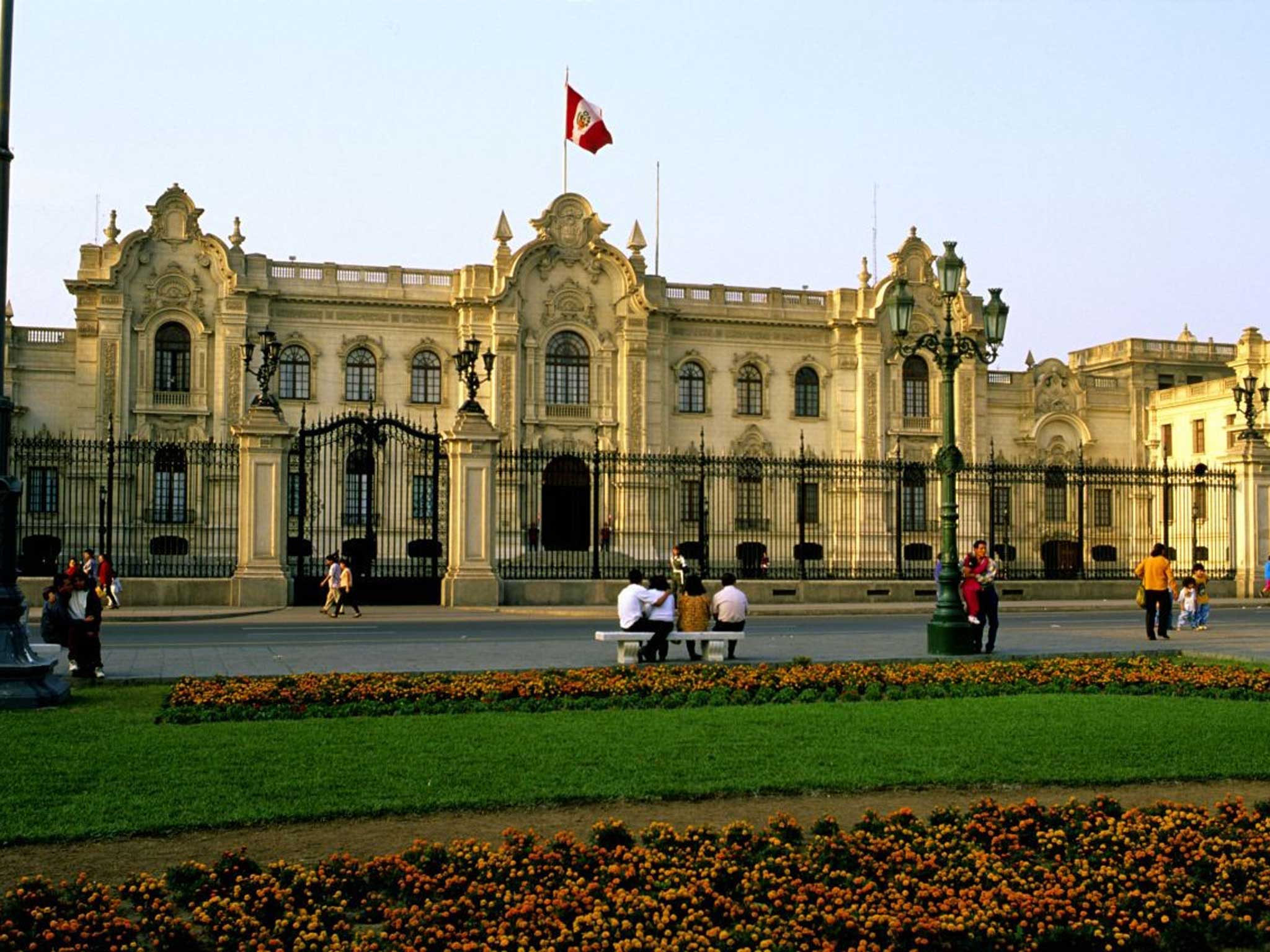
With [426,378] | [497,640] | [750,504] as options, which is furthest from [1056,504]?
[497,640]

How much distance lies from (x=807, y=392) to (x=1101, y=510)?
12753 millimetres

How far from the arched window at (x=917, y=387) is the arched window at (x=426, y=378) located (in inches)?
722

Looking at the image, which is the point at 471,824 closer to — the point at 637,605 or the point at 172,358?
the point at 637,605

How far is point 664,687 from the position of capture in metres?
14.9

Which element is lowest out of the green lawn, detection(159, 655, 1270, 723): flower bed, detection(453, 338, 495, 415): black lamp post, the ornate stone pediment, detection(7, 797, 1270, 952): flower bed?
detection(7, 797, 1270, 952): flower bed

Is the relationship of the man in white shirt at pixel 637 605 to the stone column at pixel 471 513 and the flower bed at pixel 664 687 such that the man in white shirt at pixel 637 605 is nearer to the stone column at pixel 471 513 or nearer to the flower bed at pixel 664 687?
the flower bed at pixel 664 687

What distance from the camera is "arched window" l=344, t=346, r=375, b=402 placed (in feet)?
171

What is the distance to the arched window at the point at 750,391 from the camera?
55.5 m

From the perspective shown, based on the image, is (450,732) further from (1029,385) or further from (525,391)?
(1029,385)

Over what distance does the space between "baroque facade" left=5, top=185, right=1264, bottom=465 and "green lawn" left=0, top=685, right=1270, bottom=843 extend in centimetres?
3680

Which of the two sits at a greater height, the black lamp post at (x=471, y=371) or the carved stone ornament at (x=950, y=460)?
the black lamp post at (x=471, y=371)

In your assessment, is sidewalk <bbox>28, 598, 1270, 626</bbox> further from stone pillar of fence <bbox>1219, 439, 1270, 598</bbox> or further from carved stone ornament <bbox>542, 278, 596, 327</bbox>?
carved stone ornament <bbox>542, 278, 596, 327</bbox>

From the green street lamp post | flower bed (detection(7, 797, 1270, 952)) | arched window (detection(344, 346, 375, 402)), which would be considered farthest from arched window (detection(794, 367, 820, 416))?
flower bed (detection(7, 797, 1270, 952))

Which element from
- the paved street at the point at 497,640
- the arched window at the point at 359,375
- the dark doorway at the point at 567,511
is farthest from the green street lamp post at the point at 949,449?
the arched window at the point at 359,375
